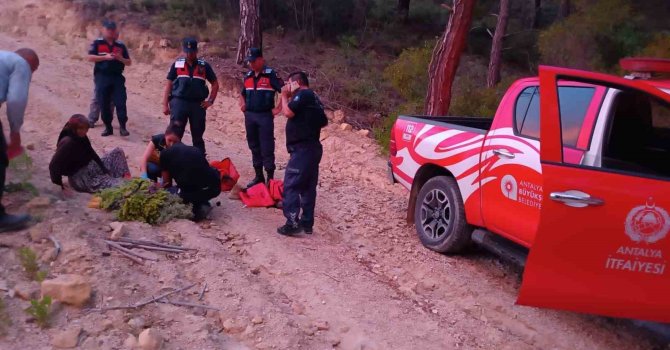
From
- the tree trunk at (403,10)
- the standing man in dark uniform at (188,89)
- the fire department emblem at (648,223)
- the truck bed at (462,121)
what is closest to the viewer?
the fire department emblem at (648,223)

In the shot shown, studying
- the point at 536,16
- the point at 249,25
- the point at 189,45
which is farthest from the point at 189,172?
the point at 536,16

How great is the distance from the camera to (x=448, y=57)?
373 inches

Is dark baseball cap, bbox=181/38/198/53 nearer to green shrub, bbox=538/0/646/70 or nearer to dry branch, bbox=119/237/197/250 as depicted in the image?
dry branch, bbox=119/237/197/250

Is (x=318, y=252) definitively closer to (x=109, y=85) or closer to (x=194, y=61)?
(x=194, y=61)

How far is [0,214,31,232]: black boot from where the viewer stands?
4828 millimetres

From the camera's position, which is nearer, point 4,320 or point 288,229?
point 4,320

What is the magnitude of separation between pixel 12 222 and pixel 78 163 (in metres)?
1.48

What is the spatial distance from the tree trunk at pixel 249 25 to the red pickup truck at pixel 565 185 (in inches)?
310

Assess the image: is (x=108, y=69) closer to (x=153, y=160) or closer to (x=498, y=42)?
(x=153, y=160)

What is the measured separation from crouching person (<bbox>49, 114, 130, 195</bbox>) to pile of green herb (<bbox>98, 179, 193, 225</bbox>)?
411 millimetres

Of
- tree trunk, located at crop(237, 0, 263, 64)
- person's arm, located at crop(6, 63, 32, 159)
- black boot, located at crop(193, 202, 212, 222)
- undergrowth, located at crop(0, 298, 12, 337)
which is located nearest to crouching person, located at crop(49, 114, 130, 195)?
black boot, located at crop(193, 202, 212, 222)

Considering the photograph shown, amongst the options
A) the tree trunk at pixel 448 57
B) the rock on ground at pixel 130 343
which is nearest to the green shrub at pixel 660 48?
the tree trunk at pixel 448 57

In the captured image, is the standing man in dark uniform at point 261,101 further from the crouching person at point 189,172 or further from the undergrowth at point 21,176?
the undergrowth at point 21,176

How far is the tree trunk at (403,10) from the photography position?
2064cm
